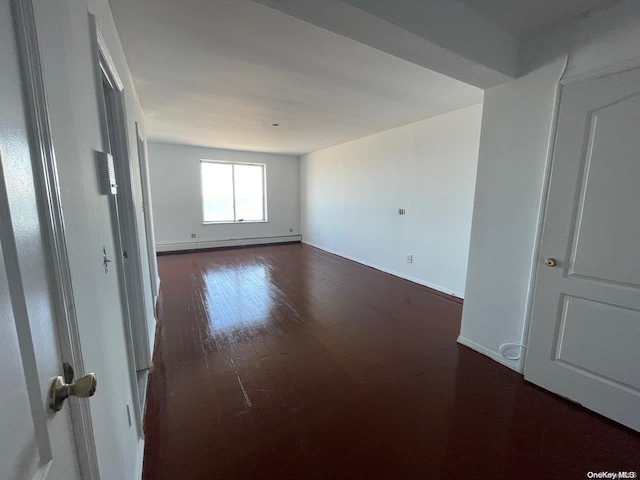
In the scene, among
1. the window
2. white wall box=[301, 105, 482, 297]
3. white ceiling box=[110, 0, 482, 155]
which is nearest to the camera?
white ceiling box=[110, 0, 482, 155]

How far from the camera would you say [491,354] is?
238cm

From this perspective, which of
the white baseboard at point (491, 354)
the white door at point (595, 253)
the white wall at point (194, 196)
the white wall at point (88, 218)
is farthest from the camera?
the white wall at point (194, 196)

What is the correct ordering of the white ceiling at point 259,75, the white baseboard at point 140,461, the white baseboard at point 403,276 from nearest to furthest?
1. the white baseboard at point 140,461
2. the white ceiling at point 259,75
3. the white baseboard at point 403,276

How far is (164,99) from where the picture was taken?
3.23 metres

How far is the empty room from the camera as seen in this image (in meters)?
0.60

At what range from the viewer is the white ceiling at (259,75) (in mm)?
1845

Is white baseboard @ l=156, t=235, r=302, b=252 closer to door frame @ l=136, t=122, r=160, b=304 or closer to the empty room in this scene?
door frame @ l=136, t=122, r=160, b=304

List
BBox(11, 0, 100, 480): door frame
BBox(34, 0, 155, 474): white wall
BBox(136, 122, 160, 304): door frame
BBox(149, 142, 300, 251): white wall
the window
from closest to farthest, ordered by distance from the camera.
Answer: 1. BBox(11, 0, 100, 480): door frame
2. BBox(34, 0, 155, 474): white wall
3. BBox(136, 122, 160, 304): door frame
4. BBox(149, 142, 300, 251): white wall
5. the window

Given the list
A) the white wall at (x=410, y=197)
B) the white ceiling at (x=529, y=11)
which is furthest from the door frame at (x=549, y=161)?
the white wall at (x=410, y=197)

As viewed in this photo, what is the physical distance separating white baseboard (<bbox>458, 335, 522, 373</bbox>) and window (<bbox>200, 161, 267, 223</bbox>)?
228 inches

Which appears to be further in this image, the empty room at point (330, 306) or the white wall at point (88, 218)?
the white wall at point (88, 218)

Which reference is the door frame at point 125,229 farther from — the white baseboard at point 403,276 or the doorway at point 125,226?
the white baseboard at point 403,276

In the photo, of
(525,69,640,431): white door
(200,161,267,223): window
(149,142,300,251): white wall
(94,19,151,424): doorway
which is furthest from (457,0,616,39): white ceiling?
(200,161,267,223): window

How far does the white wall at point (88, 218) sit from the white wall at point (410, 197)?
3.66m
